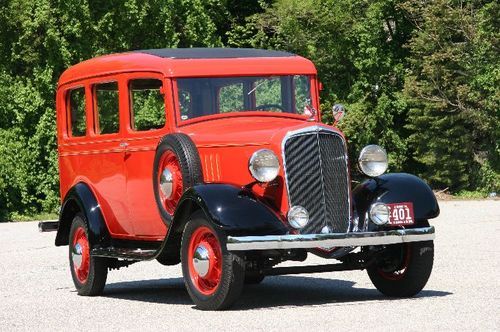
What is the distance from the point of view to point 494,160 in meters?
35.9

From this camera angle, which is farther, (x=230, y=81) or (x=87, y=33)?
(x=87, y=33)

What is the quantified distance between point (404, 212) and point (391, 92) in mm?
28838

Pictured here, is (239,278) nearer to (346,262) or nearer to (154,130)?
(346,262)

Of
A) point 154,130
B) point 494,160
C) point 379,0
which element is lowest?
point 494,160

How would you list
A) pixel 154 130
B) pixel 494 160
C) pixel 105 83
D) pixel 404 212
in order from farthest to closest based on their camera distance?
1. pixel 494 160
2. pixel 105 83
3. pixel 154 130
4. pixel 404 212

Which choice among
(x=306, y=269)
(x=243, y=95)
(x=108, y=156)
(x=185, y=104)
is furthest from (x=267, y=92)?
(x=306, y=269)

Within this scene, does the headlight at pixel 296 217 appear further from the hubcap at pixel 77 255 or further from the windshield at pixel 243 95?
the hubcap at pixel 77 255

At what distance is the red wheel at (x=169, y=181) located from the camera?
10602 mm

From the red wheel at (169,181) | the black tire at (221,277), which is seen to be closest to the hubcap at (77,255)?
the red wheel at (169,181)

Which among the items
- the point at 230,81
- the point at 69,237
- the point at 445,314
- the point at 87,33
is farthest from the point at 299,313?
the point at 87,33

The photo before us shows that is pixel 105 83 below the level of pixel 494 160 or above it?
above

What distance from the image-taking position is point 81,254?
40.1ft

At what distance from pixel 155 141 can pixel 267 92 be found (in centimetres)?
118

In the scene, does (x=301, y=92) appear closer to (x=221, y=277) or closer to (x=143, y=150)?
(x=143, y=150)
